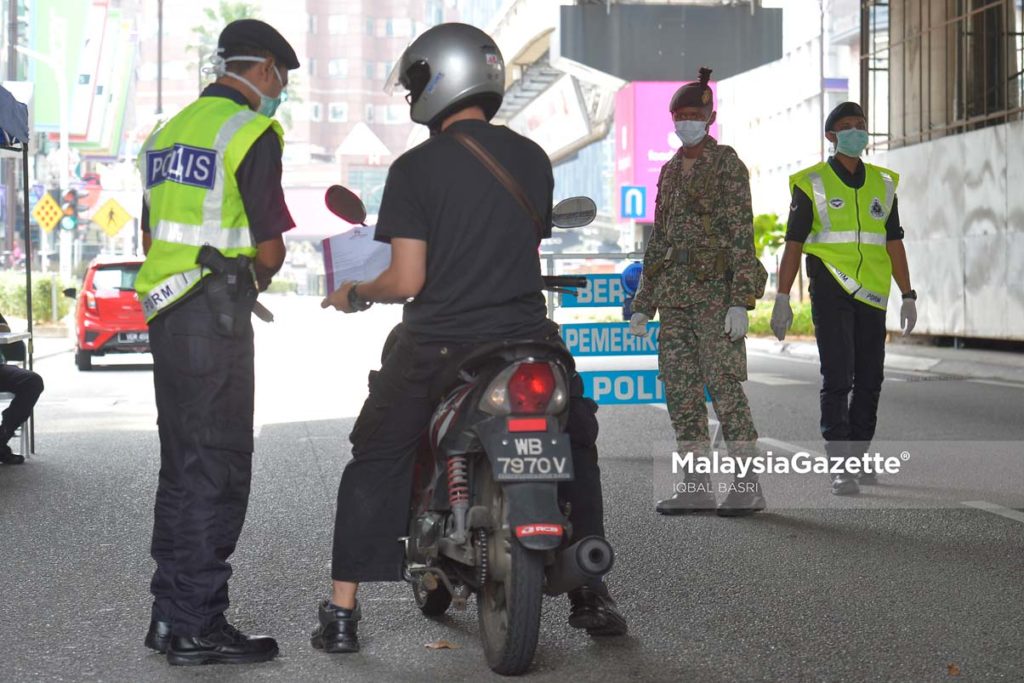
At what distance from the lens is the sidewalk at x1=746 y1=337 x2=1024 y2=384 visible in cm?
1872

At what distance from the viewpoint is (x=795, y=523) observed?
783cm

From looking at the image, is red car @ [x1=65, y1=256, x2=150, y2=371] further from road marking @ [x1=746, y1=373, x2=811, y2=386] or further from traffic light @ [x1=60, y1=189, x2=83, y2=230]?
traffic light @ [x1=60, y1=189, x2=83, y2=230]

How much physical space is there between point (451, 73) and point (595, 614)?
70.0 inches

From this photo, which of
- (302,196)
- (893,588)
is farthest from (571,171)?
(893,588)

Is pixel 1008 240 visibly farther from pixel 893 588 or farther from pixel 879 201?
pixel 893 588

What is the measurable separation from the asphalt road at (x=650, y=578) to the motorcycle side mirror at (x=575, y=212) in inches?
53.7

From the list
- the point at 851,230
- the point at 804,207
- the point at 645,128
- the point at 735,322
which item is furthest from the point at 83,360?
the point at 645,128

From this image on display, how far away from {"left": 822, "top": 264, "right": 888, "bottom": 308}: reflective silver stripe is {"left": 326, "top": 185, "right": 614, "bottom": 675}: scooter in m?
3.97

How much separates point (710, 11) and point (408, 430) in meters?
32.5

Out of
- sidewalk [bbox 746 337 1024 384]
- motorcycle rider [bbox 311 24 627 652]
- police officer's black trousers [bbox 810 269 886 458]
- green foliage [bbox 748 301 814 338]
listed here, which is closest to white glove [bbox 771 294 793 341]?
police officer's black trousers [bbox 810 269 886 458]

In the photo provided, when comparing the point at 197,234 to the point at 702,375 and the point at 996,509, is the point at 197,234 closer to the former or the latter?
the point at 702,375

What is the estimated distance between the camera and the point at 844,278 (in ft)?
28.5

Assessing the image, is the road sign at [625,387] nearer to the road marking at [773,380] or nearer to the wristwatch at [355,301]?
the wristwatch at [355,301]

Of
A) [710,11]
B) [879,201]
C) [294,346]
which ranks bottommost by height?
[294,346]
